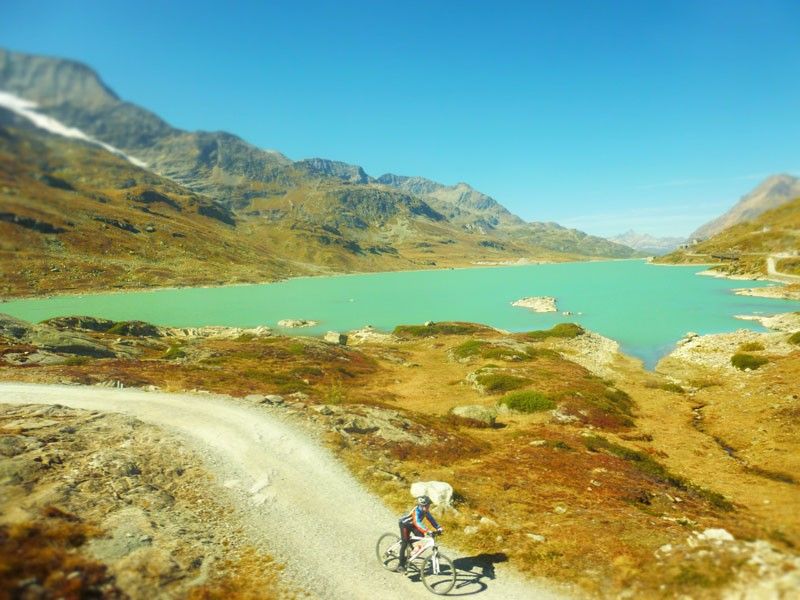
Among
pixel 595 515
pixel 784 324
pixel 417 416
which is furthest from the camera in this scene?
pixel 784 324

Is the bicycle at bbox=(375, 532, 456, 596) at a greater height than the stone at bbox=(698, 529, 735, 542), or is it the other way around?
the stone at bbox=(698, 529, 735, 542)

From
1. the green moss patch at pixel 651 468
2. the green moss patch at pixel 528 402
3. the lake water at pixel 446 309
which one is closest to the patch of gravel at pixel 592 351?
the lake water at pixel 446 309

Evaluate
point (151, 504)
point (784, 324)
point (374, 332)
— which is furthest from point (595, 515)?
point (784, 324)

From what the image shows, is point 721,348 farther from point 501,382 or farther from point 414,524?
point 414,524

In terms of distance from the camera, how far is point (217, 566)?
13.5 meters

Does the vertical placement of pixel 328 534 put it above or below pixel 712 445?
above

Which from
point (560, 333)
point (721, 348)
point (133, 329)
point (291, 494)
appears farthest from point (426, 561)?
point (133, 329)

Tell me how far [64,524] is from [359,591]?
9307 mm

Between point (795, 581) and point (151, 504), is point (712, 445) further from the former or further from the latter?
point (151, 504)

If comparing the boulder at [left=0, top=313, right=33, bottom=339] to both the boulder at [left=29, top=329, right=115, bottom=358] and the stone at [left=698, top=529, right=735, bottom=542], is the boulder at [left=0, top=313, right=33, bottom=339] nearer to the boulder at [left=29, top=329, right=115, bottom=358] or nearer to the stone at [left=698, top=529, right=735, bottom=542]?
the boulder at [left=29, top=329, right=115, bottom=358]

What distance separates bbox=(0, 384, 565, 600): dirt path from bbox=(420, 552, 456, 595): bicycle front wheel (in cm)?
27

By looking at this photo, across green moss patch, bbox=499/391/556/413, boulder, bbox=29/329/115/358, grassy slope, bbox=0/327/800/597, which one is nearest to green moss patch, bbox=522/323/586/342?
grassy slope, bbox=0/327/800/597

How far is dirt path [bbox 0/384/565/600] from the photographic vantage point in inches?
520

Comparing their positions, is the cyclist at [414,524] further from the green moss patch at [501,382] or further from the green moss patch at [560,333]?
the green moss patch at [560,333]
